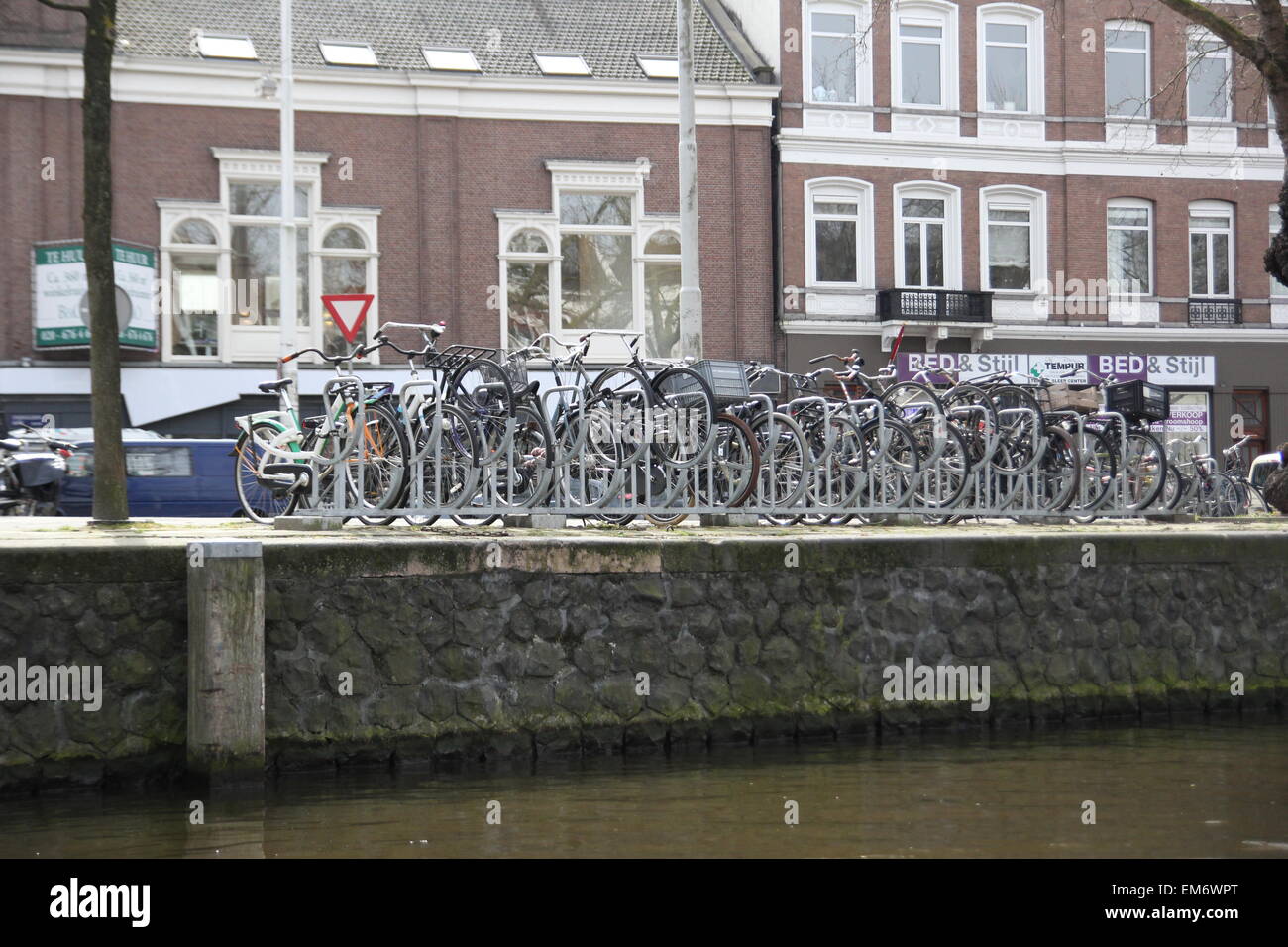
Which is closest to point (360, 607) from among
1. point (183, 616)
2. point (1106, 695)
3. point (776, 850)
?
point (183, 616)

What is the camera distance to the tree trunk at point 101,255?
11133mm

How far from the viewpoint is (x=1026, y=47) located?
1208 inches

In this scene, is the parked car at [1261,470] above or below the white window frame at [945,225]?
below

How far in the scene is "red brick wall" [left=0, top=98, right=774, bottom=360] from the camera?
2586 cm

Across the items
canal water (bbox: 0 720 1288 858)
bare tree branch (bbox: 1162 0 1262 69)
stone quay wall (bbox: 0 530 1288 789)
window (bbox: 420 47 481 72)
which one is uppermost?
window (bbox: 420 47 481 72)

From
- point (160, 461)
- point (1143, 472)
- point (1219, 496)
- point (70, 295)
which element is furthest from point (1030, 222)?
point (1143, 472)

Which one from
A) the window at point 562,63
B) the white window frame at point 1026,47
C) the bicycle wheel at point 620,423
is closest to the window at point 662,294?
the window at point 562,63

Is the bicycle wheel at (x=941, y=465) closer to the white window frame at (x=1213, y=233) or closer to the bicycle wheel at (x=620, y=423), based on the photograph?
the bicycle wheel at (x=620, y=423)

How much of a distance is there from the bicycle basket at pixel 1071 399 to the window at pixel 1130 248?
18.3m

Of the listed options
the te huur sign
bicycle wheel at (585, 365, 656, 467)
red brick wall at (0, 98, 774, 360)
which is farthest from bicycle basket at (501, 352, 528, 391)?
red brick wall at (0, 98, 774, 360)

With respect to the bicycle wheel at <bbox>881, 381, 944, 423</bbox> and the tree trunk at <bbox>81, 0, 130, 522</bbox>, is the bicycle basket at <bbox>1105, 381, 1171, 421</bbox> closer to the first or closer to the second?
the bicycle wheel at <bbox>881, 381, 944, 423</bbox>

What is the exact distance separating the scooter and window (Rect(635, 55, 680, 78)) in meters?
15.2

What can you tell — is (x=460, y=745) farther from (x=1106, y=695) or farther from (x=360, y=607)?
(x=1106, y=695)

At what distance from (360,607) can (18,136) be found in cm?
2041
